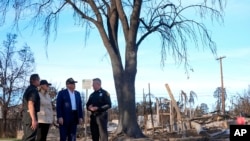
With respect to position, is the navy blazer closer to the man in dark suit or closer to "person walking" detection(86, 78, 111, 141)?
the man in dark suit

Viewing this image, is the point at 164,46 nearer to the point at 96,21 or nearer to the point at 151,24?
the point at 151,24

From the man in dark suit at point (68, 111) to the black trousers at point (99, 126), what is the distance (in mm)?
360

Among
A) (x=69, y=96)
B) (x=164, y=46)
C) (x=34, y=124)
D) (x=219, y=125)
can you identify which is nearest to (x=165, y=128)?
(x=219, y=125)

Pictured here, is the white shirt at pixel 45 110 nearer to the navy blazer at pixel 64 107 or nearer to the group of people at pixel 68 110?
the group of people at pixel 68 110

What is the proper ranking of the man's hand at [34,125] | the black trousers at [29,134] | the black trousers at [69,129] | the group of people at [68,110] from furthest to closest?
the black trousers at [69,129], the group of people at [68,110], the black trousers at [29,134], the man's hand at [34,125]

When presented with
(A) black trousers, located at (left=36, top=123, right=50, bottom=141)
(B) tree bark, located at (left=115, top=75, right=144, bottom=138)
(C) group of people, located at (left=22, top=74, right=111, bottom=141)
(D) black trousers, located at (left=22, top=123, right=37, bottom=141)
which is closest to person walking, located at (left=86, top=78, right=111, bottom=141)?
(C) group of people, located at (left=22, top=74, right=111, bottom=141)

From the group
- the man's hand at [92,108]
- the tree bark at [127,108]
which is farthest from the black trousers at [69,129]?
the tree bark at [127,108]

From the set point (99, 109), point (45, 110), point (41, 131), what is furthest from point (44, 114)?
point (99, 109)

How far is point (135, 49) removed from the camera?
59.3ft

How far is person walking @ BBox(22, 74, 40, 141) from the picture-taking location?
9.11 m

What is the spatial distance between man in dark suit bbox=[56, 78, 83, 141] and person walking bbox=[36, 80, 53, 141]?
0.49 metres

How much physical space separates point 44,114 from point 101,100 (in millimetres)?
1511

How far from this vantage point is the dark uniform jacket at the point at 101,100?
10.8m

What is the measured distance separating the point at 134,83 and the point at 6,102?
82.0 feet
